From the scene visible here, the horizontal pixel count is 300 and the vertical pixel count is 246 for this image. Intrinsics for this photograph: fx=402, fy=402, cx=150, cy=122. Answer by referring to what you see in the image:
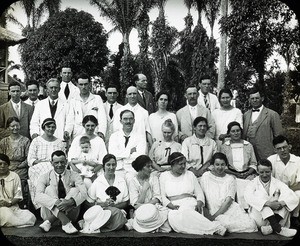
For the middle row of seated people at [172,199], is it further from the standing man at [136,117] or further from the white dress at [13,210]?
the standing man at [136,117]

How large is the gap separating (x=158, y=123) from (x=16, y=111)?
2399mm

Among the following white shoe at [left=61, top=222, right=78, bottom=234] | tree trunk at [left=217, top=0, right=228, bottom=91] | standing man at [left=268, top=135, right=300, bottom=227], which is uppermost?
tree trunk at [left=217, top=0, right=228, bottom=91]

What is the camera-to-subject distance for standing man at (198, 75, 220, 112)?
6.94 metres

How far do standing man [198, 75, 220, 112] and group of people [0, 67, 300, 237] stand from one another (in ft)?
0.06

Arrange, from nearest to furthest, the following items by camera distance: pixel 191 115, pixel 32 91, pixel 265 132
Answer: pixel 265 132 < pixel 191 115 < pixel 32 91

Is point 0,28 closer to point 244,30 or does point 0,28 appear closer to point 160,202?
point 244,30

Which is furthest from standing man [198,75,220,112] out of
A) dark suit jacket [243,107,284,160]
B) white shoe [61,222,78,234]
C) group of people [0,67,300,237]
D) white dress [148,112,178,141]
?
white shoe [61,222,78,234]

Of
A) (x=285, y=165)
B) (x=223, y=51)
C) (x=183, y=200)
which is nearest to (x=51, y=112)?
(x=183, y=200)

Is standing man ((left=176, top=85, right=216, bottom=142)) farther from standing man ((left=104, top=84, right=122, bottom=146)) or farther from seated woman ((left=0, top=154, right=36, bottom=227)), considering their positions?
seated woman ((left=0, top=154, right=36, bottom=227))

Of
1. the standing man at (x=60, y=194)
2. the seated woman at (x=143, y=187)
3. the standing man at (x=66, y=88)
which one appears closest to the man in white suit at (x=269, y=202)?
the seated woman at (x=143, y=187)

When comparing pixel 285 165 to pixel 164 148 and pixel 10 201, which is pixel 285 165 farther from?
pixel 10 201

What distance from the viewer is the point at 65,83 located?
7348 mm

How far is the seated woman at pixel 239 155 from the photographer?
19.8ft

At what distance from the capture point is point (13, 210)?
5.52 meters
